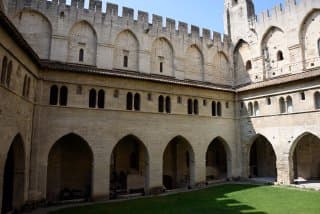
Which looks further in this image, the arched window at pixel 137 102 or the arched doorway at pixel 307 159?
the arched doorway at pixel 307 159

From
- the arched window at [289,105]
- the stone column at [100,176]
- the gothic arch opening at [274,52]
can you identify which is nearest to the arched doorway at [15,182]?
the stone column at [100,176]

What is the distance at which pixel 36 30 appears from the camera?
18734 millimetres

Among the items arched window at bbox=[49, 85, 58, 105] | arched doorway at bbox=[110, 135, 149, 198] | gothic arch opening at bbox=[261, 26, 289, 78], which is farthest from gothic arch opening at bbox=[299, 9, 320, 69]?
arched window at bbox=[49, 85, 58, 105]

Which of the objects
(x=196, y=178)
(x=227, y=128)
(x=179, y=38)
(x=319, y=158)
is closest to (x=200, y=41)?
(x=179, y=38)

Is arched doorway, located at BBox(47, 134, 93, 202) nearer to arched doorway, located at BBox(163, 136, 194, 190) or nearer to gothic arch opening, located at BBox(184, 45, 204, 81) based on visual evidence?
arched doorway, located at BBox(163, 136, 194, 190)

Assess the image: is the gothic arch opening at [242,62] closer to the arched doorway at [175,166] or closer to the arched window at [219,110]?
the arched window at [219,110]

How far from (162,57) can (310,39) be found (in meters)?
11.9

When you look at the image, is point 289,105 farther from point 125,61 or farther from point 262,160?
point 125,61

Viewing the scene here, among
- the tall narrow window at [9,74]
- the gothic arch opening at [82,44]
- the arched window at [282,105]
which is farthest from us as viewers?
the arched window at [282,105]

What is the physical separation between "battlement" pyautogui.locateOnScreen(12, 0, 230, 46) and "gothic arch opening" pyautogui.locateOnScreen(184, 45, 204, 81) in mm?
1233

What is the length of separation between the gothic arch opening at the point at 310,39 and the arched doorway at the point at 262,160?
7.96m

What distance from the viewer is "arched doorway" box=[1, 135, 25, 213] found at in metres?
14.2

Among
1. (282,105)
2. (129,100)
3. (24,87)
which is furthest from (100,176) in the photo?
(282,105)

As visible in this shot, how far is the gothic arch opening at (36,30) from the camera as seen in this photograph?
18.4 metres
